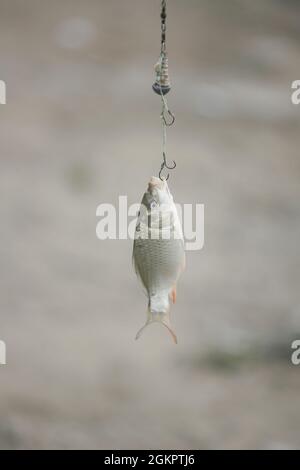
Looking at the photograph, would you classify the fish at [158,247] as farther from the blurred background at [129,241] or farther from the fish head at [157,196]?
the blurred background at [129,241]

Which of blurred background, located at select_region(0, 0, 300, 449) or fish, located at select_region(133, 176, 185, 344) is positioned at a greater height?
blurred background, located at select_region(0, 0, 300, 449)

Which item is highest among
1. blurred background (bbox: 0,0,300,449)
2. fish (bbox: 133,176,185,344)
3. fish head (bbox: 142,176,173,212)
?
blurred background (bbox: 0,0,300,449)

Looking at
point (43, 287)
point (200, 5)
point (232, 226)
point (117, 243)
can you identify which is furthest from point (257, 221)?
point (200, 5)

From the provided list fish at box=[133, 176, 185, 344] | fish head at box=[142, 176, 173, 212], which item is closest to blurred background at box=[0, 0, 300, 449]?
fish at box=[133, 176, 185, 344]

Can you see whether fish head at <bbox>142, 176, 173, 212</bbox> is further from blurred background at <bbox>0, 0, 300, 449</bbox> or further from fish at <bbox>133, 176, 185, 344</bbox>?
blurred background at <bbox>0, 0, 300, 449</bbox>

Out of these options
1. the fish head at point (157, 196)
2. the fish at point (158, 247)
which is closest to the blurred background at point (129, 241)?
the fish at point (158, 247)
